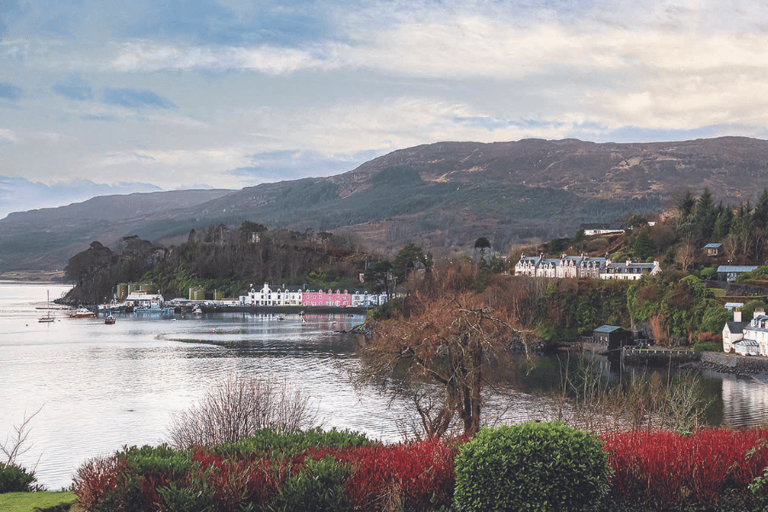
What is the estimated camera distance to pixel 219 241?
161875 millimetres

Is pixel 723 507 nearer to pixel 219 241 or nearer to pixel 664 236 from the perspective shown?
pixel 664 236

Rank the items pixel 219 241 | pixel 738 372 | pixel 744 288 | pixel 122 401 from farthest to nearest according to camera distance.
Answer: pixel 219 241, pixel 744 288, pixel 738 372, pixel 122 401

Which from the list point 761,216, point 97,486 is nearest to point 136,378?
point 97,486

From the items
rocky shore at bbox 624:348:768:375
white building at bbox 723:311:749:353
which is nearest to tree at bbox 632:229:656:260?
rocky shore at bbox 624:348:768:375

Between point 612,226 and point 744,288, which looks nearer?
point 744,288

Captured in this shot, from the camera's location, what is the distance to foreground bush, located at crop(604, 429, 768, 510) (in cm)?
977

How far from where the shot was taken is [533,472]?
905cm

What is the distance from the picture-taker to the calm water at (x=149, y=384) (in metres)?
27.6

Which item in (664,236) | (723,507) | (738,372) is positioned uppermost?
(664,236)

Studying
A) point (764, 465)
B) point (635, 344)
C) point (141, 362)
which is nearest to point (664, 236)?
point (635, 344)

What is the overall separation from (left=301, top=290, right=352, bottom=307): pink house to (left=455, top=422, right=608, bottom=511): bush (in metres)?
117

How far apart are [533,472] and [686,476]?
2.35 m

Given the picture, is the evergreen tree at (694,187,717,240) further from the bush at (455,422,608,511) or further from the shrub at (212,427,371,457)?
the bush at (455,422,608,511)

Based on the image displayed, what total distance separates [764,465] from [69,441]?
941 inches
